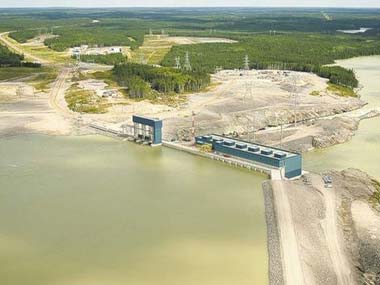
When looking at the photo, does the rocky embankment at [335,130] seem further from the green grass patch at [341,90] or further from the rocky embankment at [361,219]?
the green grass patch at [341,90]

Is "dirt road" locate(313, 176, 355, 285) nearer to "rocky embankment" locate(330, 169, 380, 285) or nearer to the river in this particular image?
"rocky embankment" locate(330, 169, 380, 285)

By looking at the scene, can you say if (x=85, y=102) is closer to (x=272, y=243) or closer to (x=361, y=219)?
(x=361, y=219)

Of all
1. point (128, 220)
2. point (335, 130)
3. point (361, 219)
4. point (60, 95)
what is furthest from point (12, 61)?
point (361, 219)

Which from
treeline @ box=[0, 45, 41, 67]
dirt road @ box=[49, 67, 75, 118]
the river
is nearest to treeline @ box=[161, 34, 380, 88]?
dirt road @ box=[49, 67, 75, 118]

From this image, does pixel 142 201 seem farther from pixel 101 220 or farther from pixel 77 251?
pixel 77 251

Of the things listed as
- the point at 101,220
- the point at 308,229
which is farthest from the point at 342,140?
the point at 101,220
